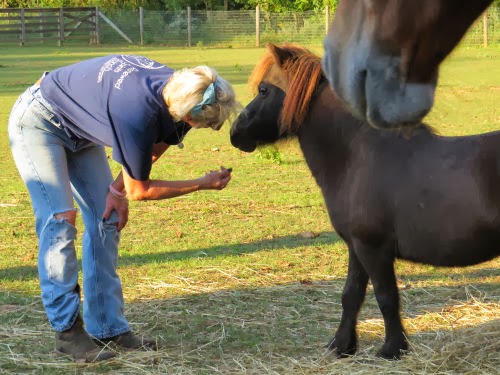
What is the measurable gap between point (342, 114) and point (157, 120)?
3.61ft

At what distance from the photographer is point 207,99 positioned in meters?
4.45

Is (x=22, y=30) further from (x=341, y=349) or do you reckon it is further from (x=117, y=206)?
(x=341, y=349)

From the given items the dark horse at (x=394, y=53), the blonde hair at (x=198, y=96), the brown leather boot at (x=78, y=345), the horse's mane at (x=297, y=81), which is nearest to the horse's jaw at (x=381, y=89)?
the dark horse at (x=394, y=53)

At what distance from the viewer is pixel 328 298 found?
19.6 feet

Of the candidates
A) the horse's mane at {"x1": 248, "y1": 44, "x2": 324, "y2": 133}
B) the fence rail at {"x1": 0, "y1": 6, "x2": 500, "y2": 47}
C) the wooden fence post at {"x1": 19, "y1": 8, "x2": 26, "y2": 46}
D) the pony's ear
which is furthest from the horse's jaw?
the wooden fence post at {"x1": 19, "y1": 8, "x2": 26, "y2": 46}

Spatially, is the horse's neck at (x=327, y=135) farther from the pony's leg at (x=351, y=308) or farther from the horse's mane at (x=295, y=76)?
the pony's leg at (x=351, y=308)

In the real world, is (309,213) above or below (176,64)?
above

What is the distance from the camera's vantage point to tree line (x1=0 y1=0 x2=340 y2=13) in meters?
46.4

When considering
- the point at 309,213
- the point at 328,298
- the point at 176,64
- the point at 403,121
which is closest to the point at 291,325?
the point at 328,298

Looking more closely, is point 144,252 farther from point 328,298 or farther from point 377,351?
point 377,351

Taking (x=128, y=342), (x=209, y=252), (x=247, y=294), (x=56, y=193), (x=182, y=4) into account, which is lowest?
(x=182, y=4)

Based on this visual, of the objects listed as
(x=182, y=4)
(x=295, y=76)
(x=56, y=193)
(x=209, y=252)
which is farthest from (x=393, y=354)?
(x=182, y=4)

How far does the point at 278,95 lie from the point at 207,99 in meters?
0.76

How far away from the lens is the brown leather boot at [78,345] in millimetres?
4898
